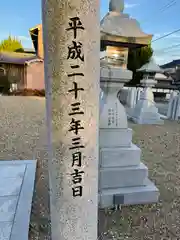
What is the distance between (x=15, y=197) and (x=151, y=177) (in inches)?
75.3

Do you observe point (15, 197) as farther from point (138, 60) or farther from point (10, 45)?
point (10, 45)

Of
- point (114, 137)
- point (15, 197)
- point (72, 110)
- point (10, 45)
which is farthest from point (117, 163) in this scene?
point (10, 45)

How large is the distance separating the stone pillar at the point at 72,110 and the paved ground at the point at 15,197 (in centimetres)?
64

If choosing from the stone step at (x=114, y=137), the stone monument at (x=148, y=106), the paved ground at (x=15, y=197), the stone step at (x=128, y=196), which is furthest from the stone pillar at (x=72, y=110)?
the stone monument at (x=148, y=106)

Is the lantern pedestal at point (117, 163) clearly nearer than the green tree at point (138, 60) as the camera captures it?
Yes

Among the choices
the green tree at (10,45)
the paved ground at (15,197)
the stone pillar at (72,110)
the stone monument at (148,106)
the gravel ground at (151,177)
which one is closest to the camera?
the stone pillar at (72,110)

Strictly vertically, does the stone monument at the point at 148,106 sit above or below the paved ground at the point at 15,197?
above

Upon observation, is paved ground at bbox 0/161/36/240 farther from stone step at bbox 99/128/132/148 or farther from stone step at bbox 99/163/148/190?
stone step at bbox 99/128/132/148

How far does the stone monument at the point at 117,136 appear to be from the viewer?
220 centimetres

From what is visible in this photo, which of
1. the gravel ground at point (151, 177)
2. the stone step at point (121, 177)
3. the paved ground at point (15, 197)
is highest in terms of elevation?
the stone step at point (121, 177)

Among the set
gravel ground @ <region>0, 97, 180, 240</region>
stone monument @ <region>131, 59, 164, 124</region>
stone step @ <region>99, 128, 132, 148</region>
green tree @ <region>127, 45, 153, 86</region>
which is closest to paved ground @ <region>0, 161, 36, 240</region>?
gravel ground @ <region>0, 97, 180, 240</region>

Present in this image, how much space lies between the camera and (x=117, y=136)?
2299mm

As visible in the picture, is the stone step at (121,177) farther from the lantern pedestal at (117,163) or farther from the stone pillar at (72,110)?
the stone pillar at (72,110)

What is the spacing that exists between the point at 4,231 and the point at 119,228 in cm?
105
